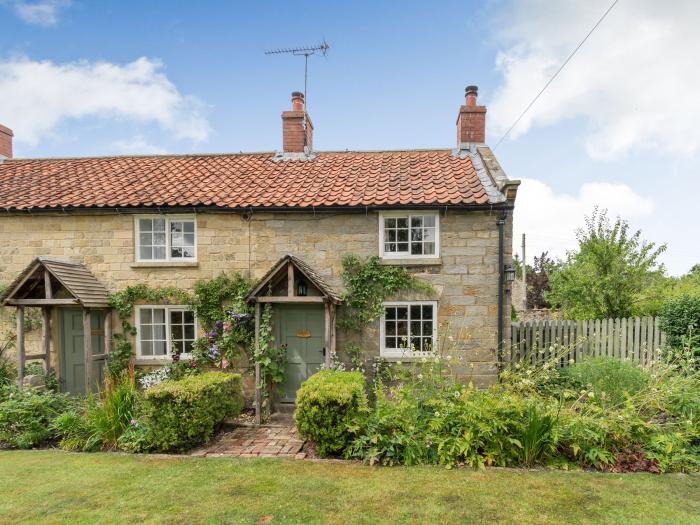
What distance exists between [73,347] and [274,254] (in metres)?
5.71

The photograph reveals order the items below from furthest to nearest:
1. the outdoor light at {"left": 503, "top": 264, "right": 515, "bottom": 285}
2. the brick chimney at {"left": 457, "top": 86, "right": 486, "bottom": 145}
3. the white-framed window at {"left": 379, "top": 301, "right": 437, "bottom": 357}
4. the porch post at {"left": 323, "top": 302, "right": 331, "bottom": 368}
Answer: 1. the brick chimney at {"left": 457, "top": 86, "right": 486, "bottom": 145}
2. the white-framed window at {"left": 379, "top": 301, "right": 437, "bottom": 357}
3. the outdoor light at {"left": 503, "top": 264, "right": 515, "bottom": 285}
4. the porch post at {"left": 323, "top": 302, "right": 331, "bottom": 368}

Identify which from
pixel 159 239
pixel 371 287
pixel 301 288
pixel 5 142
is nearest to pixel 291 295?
pixel 301 288

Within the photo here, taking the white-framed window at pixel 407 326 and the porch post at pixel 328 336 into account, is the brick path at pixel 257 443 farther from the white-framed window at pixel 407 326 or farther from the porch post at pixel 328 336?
the white-framed window at pixel 407 326

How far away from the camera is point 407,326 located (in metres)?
9.17

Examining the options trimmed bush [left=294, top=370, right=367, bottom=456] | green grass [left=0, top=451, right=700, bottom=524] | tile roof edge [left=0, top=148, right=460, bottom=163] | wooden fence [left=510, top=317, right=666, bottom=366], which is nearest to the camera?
green grass [left=0, top=451, right=700, bottom=524]

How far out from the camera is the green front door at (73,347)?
31.6 feet

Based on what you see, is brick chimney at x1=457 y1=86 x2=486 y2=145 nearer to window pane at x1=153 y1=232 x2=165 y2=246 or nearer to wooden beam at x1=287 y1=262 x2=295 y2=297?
wooden beam at x1=287 y1=262 x2=295 y2=297

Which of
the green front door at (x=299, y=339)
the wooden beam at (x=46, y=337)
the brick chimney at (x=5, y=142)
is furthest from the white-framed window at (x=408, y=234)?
the brick chimney at (x=5, y=142)

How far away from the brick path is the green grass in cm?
49

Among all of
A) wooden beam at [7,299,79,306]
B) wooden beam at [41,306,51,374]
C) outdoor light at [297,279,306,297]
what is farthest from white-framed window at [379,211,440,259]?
wooden beam at [41,306,51,374]

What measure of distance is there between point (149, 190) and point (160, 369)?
466 centimetres

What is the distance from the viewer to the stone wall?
8992mm

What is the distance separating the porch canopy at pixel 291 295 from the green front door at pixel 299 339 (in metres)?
0.42

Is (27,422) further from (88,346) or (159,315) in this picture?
(159,315)
